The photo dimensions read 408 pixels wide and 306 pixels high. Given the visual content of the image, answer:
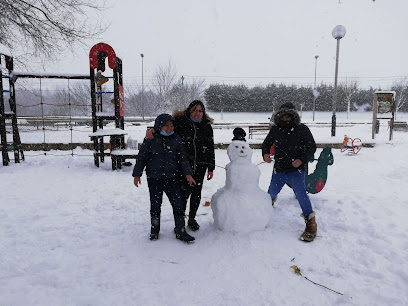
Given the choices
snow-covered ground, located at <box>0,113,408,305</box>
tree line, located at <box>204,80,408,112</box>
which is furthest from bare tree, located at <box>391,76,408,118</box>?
snow-covered ground, located at <box>0,113,408,305</box>

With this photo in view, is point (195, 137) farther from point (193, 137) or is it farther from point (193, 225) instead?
point (193, 225)

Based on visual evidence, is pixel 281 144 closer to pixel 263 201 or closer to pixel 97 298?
pixel 263 201

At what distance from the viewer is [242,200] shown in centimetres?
351

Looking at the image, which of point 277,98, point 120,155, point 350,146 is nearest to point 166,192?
point 120,155

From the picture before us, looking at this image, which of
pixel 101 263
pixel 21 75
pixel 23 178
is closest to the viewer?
pixel 101 263

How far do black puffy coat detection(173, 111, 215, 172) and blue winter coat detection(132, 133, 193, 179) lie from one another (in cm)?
29

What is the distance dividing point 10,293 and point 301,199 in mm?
3295

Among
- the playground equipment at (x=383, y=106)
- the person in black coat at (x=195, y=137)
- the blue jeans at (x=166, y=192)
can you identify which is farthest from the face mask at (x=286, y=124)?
the playground equipment at (x=383, y=106)

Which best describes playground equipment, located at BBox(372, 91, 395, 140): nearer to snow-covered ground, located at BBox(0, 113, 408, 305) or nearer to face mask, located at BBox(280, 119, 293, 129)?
snow-covered ground, located at BBox(0, 113, 408, 305)

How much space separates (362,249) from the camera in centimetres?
321

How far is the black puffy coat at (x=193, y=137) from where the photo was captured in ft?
12.1

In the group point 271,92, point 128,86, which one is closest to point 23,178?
point 271,92

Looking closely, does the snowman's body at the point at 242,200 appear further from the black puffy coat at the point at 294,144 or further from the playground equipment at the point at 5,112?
the playground equipment at the point at 5,112

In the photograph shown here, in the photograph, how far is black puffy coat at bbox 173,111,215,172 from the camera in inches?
145
